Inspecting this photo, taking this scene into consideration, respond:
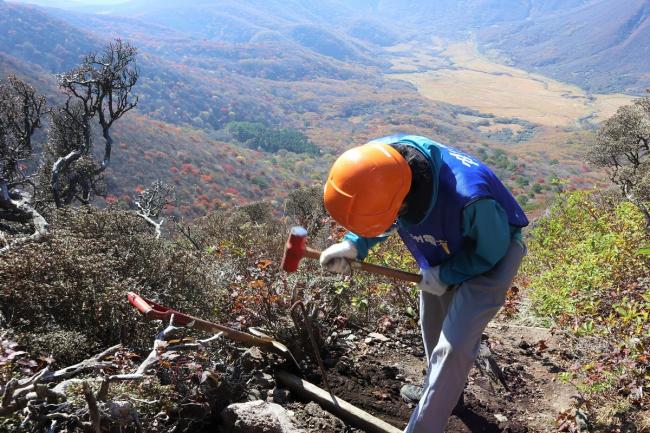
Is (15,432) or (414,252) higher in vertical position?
(414,252)

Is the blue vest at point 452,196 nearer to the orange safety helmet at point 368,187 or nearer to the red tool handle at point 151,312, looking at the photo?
the orange safety helmet at point 368,187

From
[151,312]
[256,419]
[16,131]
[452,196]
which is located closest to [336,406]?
[256,419]

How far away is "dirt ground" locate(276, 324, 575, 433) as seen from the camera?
3.12 meters

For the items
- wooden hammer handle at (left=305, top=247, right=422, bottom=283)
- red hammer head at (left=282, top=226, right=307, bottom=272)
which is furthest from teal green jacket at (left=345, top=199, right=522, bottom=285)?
red hammer head at (left=282, top=226, right=307, bottom=272)

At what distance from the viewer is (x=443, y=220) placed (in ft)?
7.55

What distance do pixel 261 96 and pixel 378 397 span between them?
16177cm

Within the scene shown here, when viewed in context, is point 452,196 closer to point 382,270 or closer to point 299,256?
point 382,270

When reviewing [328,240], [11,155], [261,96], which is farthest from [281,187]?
[261,96]

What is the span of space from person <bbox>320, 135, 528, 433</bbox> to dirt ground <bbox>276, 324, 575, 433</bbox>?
2.84 ft

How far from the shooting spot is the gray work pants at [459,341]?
2.30 meters

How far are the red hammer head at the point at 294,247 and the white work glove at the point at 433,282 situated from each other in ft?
2.06

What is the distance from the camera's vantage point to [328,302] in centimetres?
418

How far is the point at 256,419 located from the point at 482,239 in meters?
1.48

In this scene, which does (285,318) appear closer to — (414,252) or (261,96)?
(414,252)
